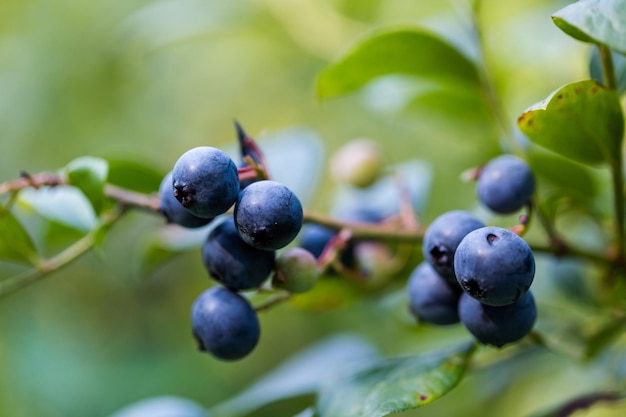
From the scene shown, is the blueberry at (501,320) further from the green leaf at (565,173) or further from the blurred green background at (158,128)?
the blurred green background at (158,128)

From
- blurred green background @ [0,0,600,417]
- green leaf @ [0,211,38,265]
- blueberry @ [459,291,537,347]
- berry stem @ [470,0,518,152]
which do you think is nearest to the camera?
blueberry @ [459,291,537,347]

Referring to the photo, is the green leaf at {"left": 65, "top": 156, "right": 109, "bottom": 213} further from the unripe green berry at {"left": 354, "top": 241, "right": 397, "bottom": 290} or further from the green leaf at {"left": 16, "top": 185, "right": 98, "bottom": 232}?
the unripe green berry at {"left": 354, "top": 241, "right": 397, "bottom": 290}

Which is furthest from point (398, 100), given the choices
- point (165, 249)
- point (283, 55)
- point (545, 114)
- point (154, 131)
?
point (154, 131)

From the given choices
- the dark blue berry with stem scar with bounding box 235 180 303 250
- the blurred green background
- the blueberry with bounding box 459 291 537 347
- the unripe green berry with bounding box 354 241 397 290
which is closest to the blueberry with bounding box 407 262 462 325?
the blueberry with bounding box 459 291 537 347

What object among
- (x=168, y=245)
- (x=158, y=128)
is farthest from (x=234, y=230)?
(x=158, y=128)

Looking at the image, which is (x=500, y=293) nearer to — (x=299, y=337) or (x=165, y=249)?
(x=165, y=249)

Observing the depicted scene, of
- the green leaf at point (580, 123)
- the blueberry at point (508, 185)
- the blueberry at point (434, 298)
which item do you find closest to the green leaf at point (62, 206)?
the blueberry at point (434, 298)
